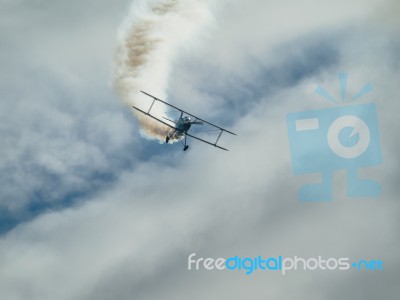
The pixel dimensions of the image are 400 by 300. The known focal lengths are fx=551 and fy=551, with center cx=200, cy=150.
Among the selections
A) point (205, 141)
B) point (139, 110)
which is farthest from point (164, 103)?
point (205, 141)

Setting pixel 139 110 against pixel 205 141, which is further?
pixel 205 141

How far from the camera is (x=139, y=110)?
61.2 meters

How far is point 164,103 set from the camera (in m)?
62.1

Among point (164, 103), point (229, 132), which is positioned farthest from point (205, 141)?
point (164, 103)

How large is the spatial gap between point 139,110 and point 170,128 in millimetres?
5793

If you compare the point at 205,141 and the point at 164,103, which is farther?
the point at 205,141

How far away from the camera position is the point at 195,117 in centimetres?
6506

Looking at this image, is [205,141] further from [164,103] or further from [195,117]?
[164,103]

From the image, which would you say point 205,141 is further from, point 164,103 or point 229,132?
point 164,103

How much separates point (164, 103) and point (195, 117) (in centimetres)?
478

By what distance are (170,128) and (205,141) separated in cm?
474

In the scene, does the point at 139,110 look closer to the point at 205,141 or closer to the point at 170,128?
the point at 170,128

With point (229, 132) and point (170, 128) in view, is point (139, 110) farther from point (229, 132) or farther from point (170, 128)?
point (229, 132)

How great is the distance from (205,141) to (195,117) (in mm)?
3752
